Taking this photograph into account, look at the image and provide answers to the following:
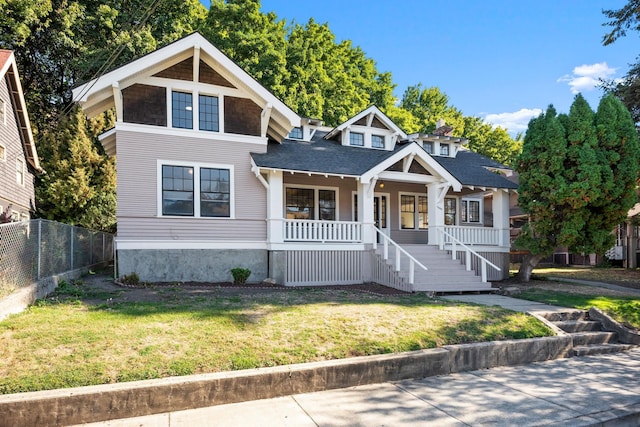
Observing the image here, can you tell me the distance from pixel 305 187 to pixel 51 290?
8.95 m

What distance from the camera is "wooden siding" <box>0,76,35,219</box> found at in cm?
1772

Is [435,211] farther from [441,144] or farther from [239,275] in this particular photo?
[239,275]

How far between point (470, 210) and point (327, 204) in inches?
319

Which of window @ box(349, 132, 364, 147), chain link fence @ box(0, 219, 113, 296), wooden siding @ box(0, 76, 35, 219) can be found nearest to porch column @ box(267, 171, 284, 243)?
window @ box(349, 132, 364, 147)

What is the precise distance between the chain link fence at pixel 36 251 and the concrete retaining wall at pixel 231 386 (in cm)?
344

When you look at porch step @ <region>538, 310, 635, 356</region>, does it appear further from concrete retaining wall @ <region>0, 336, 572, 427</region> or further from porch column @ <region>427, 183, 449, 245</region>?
porch column @ <region>427, 183, 449, 245</region>

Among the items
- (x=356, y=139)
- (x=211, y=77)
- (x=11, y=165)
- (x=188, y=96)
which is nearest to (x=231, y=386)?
(x=188, y=96)

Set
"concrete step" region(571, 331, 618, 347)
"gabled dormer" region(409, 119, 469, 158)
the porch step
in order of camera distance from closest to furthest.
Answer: the porch step, "concrete step" region(571, 331, 618, 347), "gabled dormer" region(409, 119, 469, 158)

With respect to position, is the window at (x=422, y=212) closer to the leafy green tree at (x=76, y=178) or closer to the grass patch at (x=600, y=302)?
the grass patch at (x=600, y=302)

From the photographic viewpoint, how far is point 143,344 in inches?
225

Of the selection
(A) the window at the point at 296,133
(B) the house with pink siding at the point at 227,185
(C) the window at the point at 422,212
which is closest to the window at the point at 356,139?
(A) the window at the point at 296,133

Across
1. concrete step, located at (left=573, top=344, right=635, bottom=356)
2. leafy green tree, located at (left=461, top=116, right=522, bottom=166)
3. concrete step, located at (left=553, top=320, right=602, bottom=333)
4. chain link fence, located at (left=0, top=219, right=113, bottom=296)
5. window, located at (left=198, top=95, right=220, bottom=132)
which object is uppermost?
leafy green tree, located at (left=461, top=116, right=522, bottom=166)

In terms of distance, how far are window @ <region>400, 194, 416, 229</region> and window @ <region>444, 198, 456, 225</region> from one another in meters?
1.89

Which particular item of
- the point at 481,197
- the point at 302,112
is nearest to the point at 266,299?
the point at 481,197
